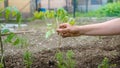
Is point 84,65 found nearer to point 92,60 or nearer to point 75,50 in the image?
point 92,60

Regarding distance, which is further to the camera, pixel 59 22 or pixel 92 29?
pixel 59 22

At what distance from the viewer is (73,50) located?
192 centimetres

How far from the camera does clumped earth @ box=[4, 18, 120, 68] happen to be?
1678mm

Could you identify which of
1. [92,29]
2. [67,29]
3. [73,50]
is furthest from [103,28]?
[73,50]

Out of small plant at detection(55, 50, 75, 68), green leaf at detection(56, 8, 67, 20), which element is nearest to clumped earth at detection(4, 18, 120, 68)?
small plant at detection(55, 50, 75, 68)

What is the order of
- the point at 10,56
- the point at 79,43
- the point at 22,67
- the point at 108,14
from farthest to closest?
the point at 108,14 < the point at 79,43 < the point at 10,56 < the point at 22,67

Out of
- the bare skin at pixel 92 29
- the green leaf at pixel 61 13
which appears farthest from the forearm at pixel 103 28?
the green leaf at pixel 61 13

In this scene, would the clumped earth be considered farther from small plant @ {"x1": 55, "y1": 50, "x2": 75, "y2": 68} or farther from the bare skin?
the bare skin

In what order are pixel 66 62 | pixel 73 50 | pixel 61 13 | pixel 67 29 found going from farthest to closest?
pixel 73 50 < pixel 66 62 < pixel 61 13 < pixel 67 29

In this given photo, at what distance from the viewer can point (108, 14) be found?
5004 millimetres

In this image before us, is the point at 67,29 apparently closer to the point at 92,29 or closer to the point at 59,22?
the point at 92,29

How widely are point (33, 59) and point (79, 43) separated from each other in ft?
1.67

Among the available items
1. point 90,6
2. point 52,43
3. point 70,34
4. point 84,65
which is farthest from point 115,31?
point 90,6

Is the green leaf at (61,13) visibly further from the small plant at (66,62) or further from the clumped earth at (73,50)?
the clumped earth at (73,50)
